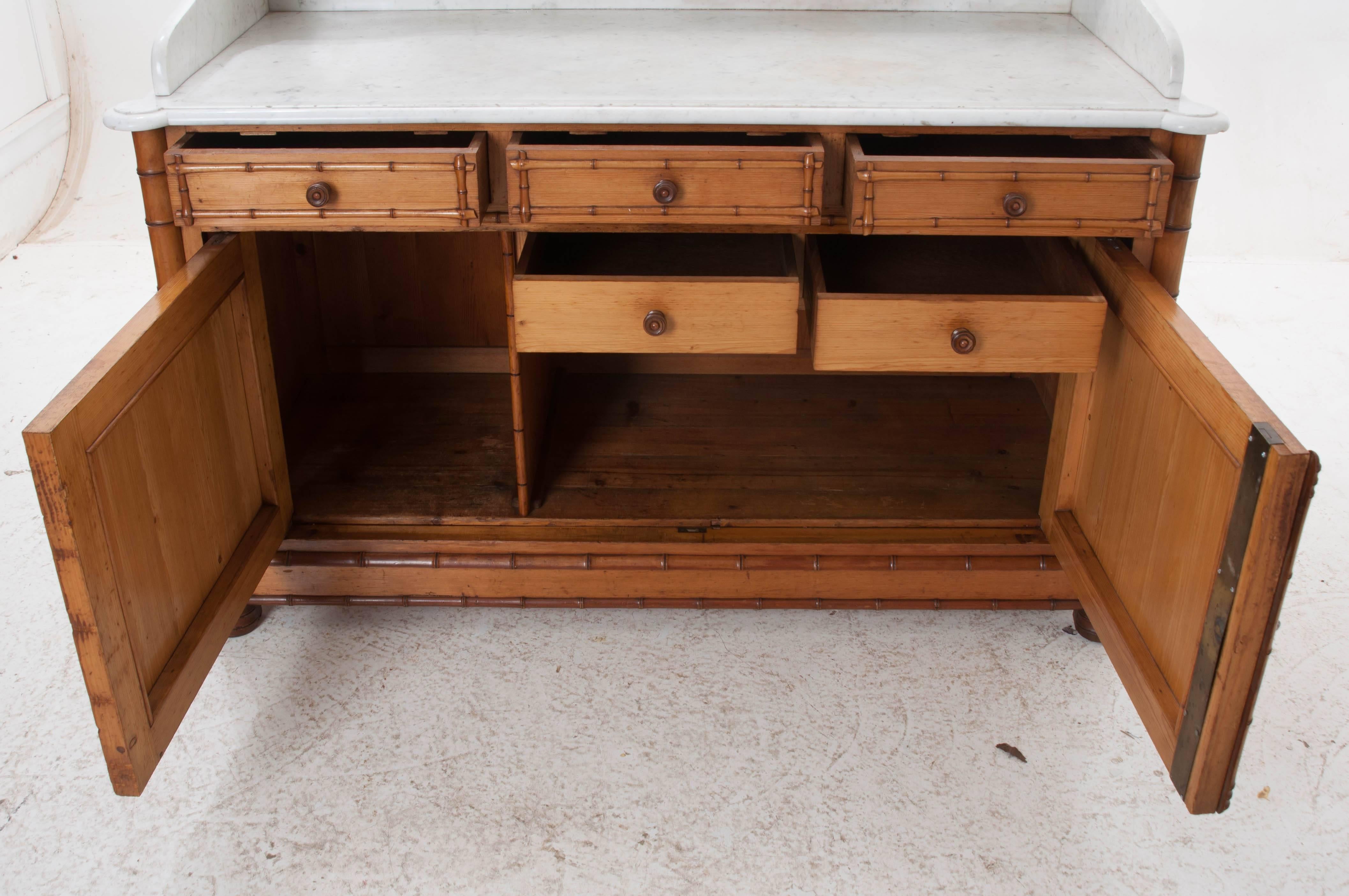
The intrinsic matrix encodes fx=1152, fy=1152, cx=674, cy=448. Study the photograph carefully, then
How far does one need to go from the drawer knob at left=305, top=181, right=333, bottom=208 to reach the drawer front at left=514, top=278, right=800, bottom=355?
26 centimetres

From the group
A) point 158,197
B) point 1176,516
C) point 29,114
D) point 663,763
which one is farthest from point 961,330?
point 29,114

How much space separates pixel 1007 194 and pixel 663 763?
0.88 metres

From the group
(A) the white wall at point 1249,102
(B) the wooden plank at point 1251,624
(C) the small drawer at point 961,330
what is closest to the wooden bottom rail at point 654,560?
(C) the small drawer at point 961,330

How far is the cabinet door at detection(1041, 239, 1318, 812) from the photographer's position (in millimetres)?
1113

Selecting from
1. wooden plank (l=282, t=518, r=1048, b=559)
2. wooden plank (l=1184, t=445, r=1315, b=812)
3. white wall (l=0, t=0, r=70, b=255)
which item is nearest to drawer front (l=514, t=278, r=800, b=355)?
wooden plank (l=282, t=518, r=1048, b=559)

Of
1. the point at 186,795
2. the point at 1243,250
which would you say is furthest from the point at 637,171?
the point at 1243,250

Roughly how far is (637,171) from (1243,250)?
7.86ft

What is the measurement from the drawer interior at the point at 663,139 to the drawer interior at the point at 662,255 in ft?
0.56

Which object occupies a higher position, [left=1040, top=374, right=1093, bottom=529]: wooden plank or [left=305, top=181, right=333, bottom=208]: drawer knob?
[left=305, top=181, right=333, bottom=208]: drawer knob

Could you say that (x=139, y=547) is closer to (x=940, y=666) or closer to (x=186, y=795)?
(x=186, y=795)

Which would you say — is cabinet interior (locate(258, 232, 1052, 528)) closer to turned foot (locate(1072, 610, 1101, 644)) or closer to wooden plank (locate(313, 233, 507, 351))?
wooden plank (locate(313, 233, 507, 351))

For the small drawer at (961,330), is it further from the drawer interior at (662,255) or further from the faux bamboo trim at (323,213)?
the faux bamboo trim at (323,213)

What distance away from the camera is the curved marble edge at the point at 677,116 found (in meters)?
1.45

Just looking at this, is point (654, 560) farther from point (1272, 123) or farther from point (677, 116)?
point (1272, 123)
